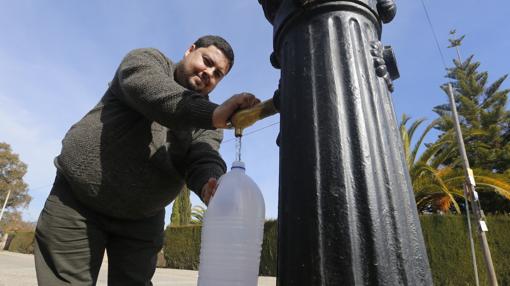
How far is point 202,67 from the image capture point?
1824 millimetres

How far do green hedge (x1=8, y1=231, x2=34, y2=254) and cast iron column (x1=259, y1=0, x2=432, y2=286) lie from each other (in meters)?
28.2

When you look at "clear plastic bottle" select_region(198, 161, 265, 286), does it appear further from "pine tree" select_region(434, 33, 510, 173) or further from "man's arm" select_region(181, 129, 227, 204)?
"pine tree" select_region(434, 33, 510, 173)

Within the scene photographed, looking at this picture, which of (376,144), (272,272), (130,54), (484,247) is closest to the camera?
(376,144)

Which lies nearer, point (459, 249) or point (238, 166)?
point (238, 166)

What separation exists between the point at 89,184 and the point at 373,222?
49.7 inches

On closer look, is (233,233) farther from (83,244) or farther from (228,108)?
(83,244)

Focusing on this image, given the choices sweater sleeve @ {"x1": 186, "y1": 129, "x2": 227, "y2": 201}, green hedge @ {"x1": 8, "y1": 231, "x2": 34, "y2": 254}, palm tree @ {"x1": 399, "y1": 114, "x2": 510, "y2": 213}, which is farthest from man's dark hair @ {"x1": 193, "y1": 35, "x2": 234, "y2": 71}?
green hedge @ {"x1": 8, "y1": 231, "x2": 34, "y2": 254}

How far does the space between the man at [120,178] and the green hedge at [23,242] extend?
26978 millimetres

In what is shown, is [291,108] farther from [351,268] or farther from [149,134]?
[149,134]

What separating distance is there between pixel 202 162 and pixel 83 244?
0.66 meters

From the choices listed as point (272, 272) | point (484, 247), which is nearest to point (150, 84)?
point (484, 247)

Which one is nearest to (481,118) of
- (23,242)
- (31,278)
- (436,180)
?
(436,180)

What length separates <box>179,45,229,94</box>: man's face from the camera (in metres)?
1.82

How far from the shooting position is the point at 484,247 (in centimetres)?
757
